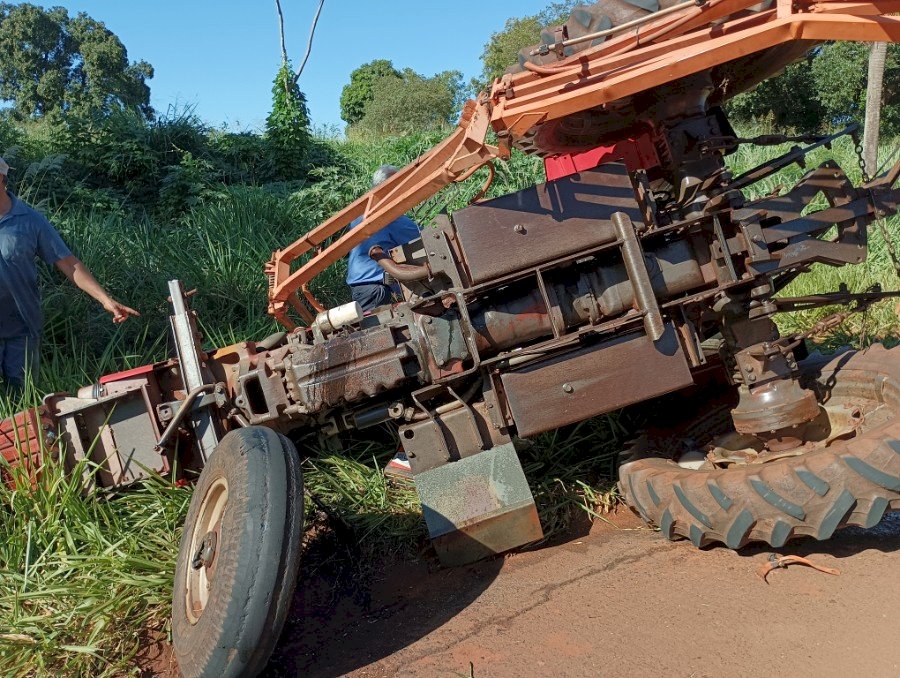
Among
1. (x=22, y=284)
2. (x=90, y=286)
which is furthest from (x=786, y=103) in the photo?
(x=22, y=284)

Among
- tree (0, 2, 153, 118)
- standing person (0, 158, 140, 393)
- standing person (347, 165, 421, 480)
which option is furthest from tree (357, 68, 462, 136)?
standing person (0, 158, 140, 393)

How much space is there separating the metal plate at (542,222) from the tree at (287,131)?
279 inches

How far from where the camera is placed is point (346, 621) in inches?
127

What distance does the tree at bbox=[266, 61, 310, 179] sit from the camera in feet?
32.2

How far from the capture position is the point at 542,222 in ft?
10.7

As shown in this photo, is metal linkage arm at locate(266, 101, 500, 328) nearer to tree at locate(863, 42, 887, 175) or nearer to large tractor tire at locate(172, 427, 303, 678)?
large tractor tire at locate(172, 427, 303, 678)

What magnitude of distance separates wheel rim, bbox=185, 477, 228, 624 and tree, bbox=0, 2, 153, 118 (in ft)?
122

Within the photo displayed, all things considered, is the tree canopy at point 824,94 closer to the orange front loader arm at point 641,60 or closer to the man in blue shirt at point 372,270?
the man in blue shirt at point 372,270

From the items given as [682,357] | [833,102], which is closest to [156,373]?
[682,357]

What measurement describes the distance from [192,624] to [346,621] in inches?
28.5

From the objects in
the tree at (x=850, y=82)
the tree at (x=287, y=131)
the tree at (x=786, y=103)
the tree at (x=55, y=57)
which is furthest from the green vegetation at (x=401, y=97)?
the tree at (x=287, y=131)

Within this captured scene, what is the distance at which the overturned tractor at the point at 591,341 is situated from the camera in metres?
2.83

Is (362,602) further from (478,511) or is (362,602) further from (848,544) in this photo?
(848,544)

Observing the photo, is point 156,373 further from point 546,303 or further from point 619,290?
point 619,290
